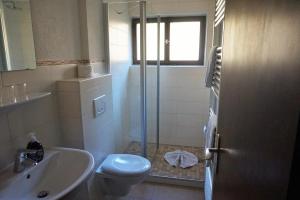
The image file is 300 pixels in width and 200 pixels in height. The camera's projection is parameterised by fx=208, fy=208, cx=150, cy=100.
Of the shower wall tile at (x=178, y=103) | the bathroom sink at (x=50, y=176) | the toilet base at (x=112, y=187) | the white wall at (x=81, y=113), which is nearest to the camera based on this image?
the bathroom sink at (x=50, y=176)

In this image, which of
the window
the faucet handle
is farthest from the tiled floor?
the window

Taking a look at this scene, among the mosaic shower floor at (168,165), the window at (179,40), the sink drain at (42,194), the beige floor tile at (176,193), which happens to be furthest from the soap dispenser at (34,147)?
the window at (179,40)

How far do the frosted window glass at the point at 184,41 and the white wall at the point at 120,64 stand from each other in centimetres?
63

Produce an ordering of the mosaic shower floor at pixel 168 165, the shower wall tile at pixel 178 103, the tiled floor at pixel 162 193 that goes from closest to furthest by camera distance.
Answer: the tiled floor at pixel 162 193 → the mosaic shower floor at pixel 168 165 → the shower wall tile at pixel 178 103

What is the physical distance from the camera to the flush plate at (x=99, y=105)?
1759 millimetres

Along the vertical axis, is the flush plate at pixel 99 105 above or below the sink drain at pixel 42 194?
above

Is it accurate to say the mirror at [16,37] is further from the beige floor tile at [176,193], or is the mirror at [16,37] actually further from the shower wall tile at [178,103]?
the beige floor tile at [176,193]

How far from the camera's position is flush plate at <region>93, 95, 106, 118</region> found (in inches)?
69.3

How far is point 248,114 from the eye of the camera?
62cm

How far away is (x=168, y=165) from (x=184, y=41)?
1707 mm

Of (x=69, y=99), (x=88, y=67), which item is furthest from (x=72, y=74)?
(x=69, y=99)

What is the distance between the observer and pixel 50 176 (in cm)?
126

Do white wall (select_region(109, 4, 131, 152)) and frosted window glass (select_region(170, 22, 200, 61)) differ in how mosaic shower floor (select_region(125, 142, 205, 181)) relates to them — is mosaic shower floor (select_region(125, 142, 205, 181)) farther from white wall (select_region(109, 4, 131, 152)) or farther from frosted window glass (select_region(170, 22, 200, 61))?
frosted window glass (select_region(170, 22, 200, 61))

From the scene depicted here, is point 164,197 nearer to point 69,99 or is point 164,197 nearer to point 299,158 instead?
point 69,99
